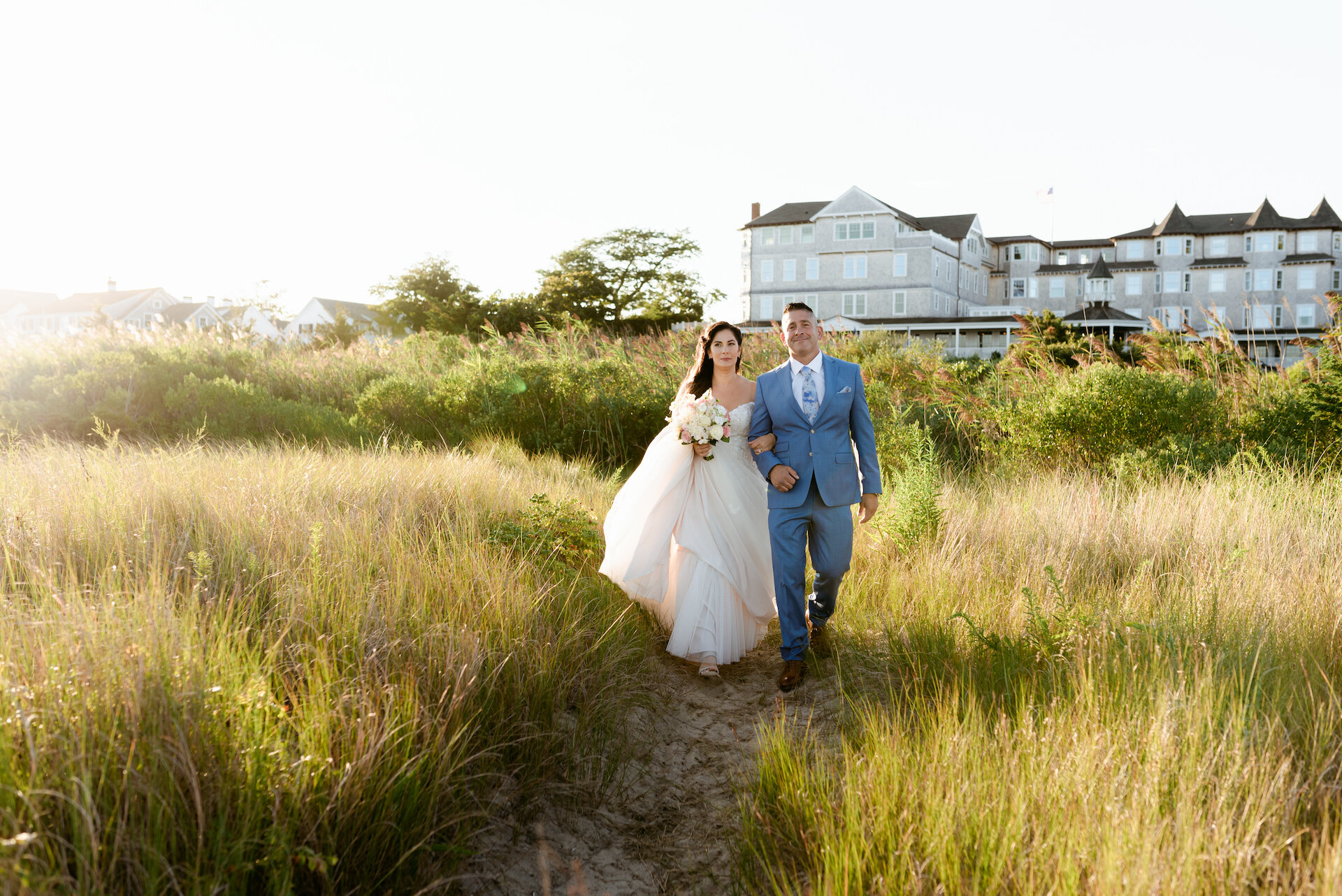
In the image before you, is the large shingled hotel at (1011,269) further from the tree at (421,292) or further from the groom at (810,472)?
the groom at (810,472)

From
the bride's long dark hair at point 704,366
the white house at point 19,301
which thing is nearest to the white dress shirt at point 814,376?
the bride's long dark hair at point 704,366

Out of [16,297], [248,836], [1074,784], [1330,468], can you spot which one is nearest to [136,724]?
[248,836]

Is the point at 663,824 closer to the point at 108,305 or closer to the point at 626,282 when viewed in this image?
the point at 626,282

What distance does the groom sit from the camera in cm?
483

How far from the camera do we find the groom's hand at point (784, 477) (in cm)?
480

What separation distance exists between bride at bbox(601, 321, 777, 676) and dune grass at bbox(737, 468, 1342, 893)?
2.22ft

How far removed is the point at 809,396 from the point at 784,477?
0.53 metres

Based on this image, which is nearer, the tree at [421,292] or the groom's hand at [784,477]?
the groom's hand at [784,477]

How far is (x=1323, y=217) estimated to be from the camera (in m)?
62.4

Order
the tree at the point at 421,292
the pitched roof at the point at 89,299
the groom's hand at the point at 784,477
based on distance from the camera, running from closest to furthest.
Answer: the groom's hand at the point at 784,477 < the tree at the point at 421,292 < the pitched roof at the point at 89,299

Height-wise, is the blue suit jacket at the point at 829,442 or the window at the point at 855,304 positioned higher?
the window at the point at 855,304

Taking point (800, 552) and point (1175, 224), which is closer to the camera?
point (800, 552)

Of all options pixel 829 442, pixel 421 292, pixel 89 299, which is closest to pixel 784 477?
pixel 829 442

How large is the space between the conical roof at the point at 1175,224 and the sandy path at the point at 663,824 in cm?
7345
